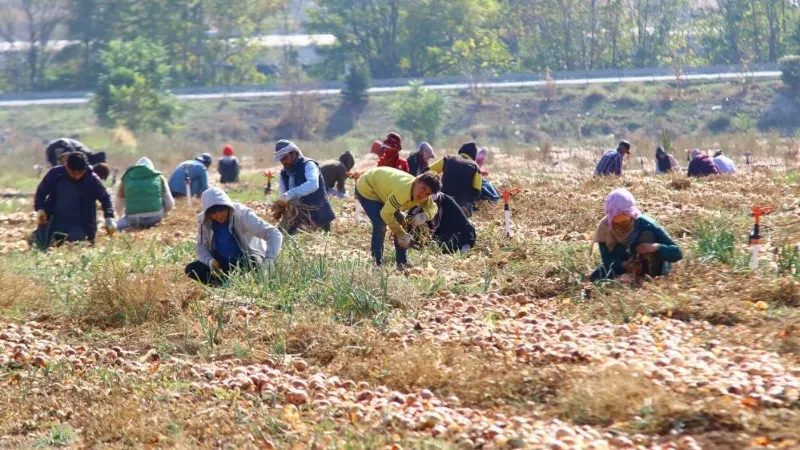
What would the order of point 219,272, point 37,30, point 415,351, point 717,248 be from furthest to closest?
point 37,30 < point 219,272 < point 717,248 < point 415,351

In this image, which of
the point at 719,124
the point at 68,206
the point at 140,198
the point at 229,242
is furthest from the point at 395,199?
the point at 719,124

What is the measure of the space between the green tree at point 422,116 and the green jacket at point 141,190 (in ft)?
110

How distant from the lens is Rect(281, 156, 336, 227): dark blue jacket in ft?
38.4

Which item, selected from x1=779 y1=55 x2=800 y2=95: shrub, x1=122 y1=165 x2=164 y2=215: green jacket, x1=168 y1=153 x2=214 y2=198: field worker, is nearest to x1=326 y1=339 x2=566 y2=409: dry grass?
x1=122 y1=165 x2=164 y2=215: green jacket

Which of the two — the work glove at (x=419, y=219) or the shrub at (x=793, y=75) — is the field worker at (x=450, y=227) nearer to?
the work glove at (x=419, y=219)

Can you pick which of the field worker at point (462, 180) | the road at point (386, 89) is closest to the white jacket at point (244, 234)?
the field worker at point (462, 180)

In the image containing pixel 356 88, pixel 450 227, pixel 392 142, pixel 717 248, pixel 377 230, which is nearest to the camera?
pixel 717 248

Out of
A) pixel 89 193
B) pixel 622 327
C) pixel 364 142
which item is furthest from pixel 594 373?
pixel 364 142

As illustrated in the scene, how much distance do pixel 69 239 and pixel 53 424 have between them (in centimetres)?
604

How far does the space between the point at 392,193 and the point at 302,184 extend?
2.14 metres

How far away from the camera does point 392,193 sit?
963 centimetres

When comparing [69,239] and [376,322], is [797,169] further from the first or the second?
[376,322]

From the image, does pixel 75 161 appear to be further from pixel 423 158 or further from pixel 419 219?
pixel 423 158

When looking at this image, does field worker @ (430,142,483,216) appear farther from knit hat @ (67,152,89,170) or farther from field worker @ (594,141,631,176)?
field worker @ (594,141,631,176)
